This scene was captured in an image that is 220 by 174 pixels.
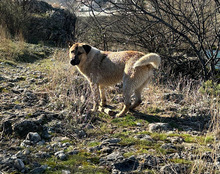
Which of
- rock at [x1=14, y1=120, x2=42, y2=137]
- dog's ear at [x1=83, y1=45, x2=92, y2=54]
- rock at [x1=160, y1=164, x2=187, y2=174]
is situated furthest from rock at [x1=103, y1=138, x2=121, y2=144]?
dog's ear at [x1=83, y1=45, x2=92, y2=54]

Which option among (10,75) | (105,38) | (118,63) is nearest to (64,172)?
(118,63)

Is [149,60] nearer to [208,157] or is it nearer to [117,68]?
[117,68]

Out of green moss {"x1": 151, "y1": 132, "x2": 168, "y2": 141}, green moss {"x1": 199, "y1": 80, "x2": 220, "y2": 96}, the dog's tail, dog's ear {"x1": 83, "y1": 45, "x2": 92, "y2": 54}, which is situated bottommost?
green moss {"x1": 151, "y1": 132, "x2": 168, "y2": 141}

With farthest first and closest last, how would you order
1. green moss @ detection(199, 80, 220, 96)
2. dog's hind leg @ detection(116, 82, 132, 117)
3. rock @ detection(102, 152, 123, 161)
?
dog's hind leg @ detection(116, 82, 132, 117) < green moss @ detection(199, 80, 220, 96) < rock @ detection(102, 152, 123, 161)

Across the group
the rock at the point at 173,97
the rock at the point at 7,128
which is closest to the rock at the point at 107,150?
the rock at the point at 7,128

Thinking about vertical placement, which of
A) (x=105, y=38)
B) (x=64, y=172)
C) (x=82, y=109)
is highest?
(x=105, y=38)

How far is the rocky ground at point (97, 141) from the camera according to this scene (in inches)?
116

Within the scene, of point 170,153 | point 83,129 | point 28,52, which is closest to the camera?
point 170,153

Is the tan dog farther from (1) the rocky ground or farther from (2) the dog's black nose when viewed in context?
(1) the rocky ground

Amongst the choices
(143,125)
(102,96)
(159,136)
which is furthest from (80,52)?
(159,136)

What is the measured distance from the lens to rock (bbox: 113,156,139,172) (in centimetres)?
297

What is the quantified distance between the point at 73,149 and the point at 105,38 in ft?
23.5

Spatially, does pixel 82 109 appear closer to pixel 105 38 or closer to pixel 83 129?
pixel 83 129

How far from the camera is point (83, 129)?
168 inches
